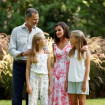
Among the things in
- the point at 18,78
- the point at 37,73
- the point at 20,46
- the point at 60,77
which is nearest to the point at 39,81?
the point at 37,73

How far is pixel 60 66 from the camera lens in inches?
262

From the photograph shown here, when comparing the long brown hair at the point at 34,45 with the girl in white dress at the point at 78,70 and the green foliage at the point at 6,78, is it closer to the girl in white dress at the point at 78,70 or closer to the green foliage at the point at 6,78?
the girl in white dress at the point at 78,70

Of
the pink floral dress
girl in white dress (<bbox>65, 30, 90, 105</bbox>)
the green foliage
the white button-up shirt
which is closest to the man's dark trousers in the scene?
the white button-up shirt

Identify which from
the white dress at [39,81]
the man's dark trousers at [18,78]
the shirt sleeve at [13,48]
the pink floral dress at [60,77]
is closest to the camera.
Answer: the white dress at [39,81]

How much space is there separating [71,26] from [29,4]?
7.78 ft

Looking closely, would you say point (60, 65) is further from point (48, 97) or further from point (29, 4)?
point (29, 4)

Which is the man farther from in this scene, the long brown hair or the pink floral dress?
the pink floral dress

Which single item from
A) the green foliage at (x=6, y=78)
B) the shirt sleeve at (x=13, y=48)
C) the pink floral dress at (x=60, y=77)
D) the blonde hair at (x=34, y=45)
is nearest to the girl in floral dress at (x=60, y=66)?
the pink floral dress at (x=60, y=77)

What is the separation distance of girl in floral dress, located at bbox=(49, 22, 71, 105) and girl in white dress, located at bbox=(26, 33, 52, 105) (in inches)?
17.2

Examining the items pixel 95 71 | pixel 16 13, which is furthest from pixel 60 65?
pixel 16 13

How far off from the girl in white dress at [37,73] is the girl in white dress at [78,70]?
1.31 feet

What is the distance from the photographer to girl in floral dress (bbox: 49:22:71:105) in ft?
21.6

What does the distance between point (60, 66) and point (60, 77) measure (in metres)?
0.20

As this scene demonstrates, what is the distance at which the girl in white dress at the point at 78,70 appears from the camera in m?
6.18
